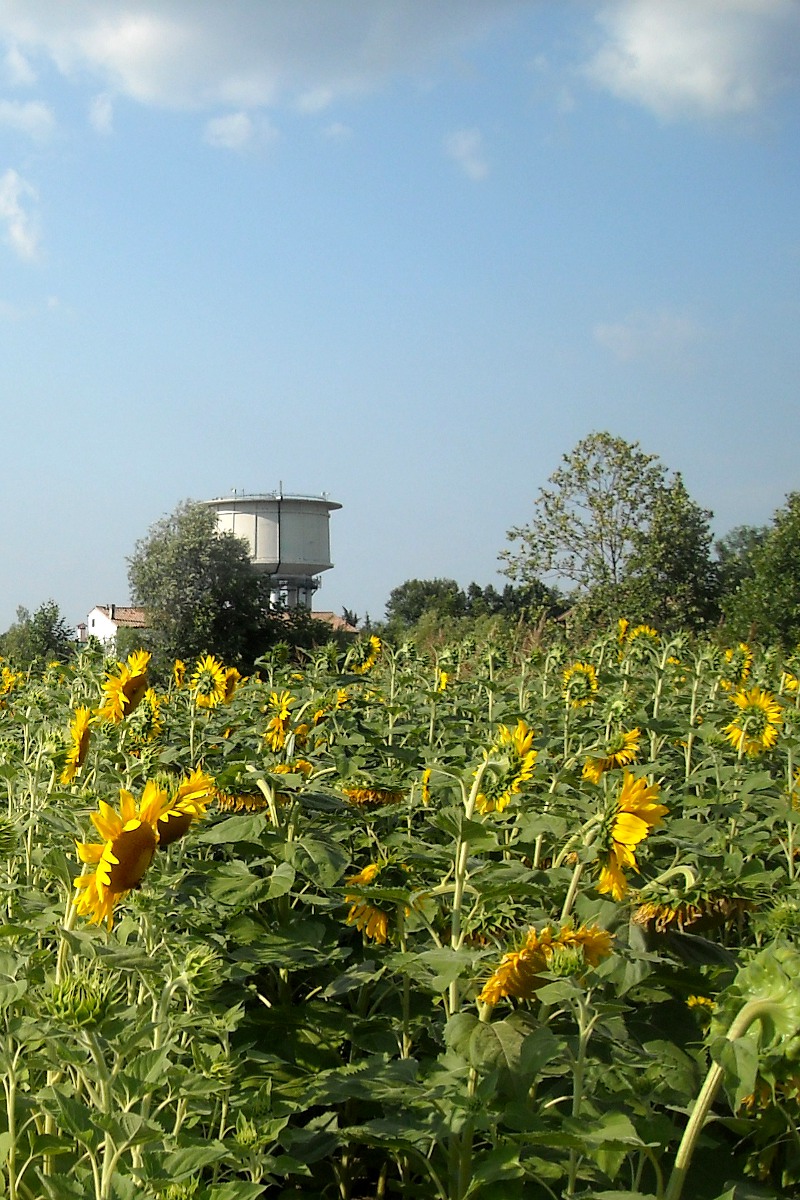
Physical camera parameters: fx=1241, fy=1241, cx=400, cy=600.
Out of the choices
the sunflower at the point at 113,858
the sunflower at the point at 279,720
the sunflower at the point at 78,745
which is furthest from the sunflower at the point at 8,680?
the sunflower at the point at 113,858

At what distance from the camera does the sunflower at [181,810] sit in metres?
2.00

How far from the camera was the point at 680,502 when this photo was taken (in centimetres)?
2397

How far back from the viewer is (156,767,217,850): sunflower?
78.6 inches

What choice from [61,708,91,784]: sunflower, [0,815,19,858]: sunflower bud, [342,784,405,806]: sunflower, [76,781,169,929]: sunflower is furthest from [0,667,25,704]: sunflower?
[76,781,169,929]: sunflower

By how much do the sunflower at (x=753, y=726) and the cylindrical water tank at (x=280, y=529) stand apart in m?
40.8

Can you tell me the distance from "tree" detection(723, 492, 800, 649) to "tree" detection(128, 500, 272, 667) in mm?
17705

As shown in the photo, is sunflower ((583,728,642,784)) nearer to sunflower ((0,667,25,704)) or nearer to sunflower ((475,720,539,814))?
sunflower ((475,720,539,814))

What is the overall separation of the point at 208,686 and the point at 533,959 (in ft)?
8.66

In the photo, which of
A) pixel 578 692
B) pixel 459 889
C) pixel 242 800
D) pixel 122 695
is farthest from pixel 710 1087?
pixel 578 692

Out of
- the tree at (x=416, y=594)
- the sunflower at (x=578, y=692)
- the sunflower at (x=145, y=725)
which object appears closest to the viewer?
the sunflower at (x=145, y=725)

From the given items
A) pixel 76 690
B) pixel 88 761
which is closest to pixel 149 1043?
pixel 88 761

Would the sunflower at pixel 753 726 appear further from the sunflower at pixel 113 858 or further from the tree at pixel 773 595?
the tree at pixel 773 595

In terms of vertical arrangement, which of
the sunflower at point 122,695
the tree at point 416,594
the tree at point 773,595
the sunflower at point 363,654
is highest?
the tree at point 416,594

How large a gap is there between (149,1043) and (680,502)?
23.0m
